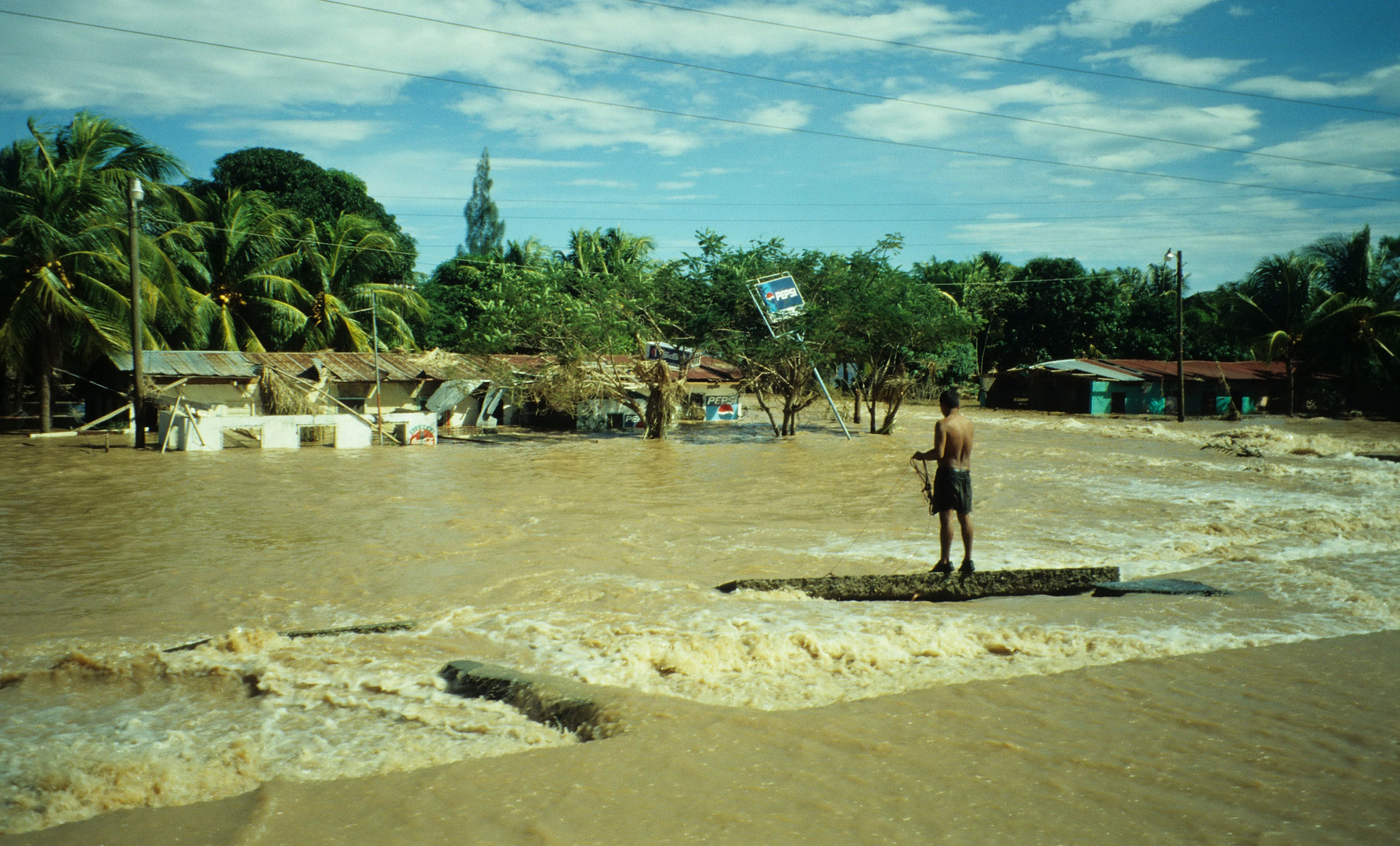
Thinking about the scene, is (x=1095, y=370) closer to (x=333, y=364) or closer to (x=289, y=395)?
(x=333, y=364)

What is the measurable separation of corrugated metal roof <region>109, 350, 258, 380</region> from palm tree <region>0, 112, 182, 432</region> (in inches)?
34.3

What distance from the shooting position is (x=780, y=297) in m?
26.7

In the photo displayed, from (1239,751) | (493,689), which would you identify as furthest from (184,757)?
(1239,751)

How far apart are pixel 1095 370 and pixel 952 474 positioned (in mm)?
34823

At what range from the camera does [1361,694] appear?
5566 millimetres

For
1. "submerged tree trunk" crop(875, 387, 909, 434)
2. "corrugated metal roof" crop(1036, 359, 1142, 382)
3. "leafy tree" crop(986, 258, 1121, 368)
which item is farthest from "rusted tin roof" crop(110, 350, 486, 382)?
"leafy tree" crop(986, 258, 1121, 368)

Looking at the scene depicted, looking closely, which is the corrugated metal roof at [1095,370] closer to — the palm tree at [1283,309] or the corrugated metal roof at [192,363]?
the palm tree at [1283,309]

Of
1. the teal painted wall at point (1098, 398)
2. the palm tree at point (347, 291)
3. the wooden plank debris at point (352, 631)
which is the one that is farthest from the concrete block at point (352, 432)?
the teal painted wall at point (1098, 398)

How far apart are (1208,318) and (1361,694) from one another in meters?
47.6

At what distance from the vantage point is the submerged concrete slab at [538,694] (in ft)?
16.8

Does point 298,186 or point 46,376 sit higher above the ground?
point 298,186

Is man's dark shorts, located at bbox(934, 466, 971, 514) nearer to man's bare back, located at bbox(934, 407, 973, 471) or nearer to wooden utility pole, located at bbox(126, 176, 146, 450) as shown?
man's bare back, located at bbox(934, 407, 973, 471)

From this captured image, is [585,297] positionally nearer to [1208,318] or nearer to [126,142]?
[126,142]

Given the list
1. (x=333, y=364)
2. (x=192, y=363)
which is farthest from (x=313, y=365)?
(x=192, y=363)
